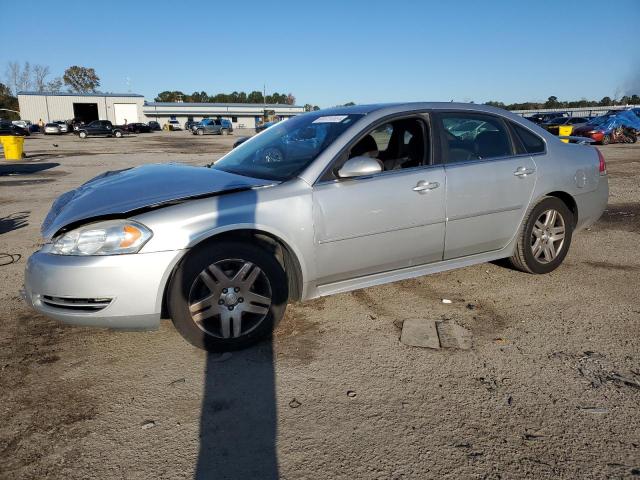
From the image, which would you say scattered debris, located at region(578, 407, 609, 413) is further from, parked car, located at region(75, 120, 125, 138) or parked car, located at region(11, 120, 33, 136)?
parked car, located at region(11, 120, 33, 136)

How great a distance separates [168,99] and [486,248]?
123859mm

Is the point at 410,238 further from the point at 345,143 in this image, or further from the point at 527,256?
the point at 527,256

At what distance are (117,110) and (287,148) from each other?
74898 mm

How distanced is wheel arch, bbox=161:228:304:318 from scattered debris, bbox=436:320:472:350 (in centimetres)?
104

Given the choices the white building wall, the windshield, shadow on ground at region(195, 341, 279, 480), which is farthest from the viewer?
the white building wall

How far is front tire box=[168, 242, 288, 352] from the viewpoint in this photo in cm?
289

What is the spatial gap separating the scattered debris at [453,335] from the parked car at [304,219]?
480 mm

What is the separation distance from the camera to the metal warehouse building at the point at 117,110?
64625mm

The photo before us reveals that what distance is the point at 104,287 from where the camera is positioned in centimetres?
274

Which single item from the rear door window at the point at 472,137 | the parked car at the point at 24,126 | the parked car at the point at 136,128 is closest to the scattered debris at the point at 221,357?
the rear door window at the point at 472,137

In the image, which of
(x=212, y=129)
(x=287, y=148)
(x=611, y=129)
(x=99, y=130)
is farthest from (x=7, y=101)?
(x=287, y=148)

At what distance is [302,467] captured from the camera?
6.77ft

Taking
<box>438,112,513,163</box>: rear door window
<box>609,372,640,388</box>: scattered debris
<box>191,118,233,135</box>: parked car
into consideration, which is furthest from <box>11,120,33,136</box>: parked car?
<box>609,372,640,388</box>: scattered debris

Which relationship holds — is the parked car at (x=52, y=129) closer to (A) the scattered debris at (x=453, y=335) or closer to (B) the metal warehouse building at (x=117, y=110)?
(B) the metal warehouse building at (x=117, y=110)
